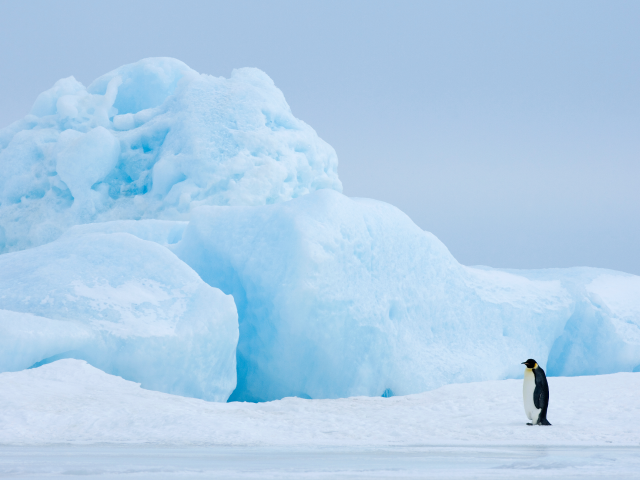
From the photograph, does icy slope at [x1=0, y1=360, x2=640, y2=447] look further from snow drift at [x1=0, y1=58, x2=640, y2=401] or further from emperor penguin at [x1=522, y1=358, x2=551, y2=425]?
snow drift at [x1=0, y1=58, x2=640, y2=401]

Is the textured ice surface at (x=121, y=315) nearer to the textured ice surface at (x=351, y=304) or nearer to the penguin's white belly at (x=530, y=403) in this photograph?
the textured ice surface at (x=351, y=304)

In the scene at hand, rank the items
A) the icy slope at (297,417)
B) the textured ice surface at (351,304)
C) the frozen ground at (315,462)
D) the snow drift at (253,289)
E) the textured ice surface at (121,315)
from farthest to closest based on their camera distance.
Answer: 1. the textured ice surface at (351,304)
2. the snow drift at (253,289)
3. the textured ice surface at (121,315)
4. the icy slope at (297,417)
5. the frozen ground at (315,462)

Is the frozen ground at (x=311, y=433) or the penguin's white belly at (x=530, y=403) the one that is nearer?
the frozen ground at (x=311, y=433)

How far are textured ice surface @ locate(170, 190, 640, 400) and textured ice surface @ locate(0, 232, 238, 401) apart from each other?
1.02 metres

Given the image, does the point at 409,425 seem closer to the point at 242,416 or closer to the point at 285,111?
the point at 242,416

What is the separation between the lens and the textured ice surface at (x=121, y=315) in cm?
847

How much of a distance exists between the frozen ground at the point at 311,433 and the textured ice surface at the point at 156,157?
24.8 ft

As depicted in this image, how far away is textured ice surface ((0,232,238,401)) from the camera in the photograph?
8.47 meters

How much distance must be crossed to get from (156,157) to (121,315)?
8.57m

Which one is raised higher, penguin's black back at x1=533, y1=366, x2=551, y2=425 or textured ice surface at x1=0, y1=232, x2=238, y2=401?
penguin's black back at x1=533, y1=366, x2=551, y2=425

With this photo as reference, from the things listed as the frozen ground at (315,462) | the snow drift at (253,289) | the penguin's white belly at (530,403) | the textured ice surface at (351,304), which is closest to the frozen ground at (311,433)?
the frozen ground at (315,462)

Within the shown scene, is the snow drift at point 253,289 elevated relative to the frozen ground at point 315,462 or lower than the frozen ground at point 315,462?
lower

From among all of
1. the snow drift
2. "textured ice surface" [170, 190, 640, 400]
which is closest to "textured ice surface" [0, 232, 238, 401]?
the snow drift

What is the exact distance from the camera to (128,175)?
17.3 m
